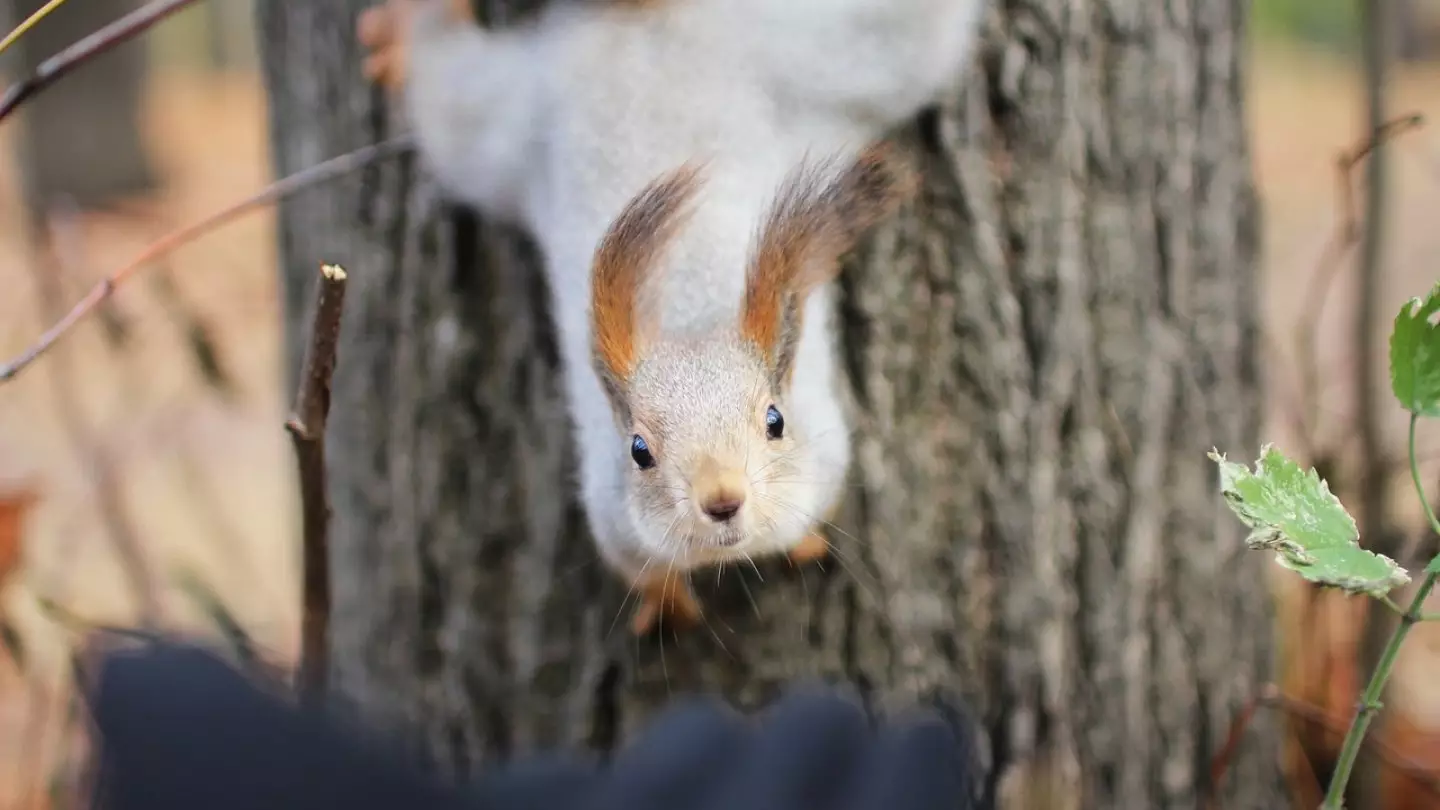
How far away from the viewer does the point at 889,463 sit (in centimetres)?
104

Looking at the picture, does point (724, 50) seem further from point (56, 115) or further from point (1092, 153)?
point (56, 115)

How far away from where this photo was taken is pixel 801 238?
31.5 inches

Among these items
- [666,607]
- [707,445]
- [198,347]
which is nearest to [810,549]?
[666,607]

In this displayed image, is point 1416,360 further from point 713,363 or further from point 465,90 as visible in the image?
point 465,90

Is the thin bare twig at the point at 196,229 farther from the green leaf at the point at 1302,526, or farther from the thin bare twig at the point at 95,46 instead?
the green leaf at the point at 1302,526

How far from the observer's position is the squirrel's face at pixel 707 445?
766 millimetres

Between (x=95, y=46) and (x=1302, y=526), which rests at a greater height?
(x=95, y=46)

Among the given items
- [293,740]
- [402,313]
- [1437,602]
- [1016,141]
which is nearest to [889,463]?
[1016,141]

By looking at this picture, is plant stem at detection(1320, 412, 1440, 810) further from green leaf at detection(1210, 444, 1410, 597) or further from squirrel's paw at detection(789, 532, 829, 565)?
squirrel's paw at detection(789, 532, 829, 565)

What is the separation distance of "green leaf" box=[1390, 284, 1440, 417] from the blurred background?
1.79ft

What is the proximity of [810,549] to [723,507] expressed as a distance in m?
0.25

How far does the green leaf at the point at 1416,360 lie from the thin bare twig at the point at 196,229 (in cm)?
76

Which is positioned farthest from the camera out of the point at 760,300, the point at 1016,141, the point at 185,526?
the point at 185,526

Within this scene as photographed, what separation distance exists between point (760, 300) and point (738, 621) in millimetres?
360
